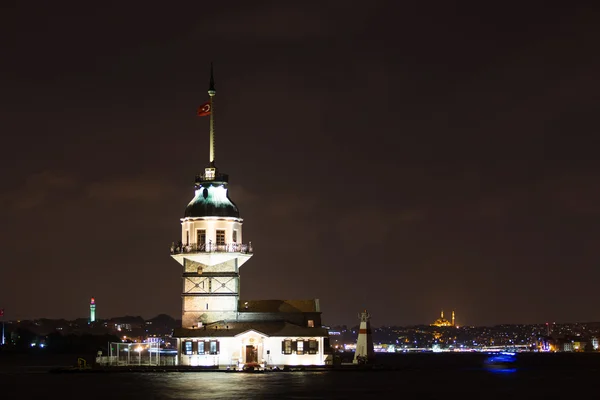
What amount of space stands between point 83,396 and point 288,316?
26.4 m

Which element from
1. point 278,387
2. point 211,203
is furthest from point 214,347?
point 278,387

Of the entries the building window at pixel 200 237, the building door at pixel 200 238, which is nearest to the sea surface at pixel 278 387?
the building door at pixel 200 238

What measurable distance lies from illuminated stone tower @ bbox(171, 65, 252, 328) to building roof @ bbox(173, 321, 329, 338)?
105 centimetres

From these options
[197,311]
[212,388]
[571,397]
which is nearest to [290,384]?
[212,388]

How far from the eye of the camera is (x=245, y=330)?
97.4 meters

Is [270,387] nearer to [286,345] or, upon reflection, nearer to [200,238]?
[286,345]

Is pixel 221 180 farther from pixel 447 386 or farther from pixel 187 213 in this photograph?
pixel 447 386

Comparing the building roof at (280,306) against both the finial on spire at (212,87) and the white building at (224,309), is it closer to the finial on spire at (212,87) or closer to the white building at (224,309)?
the white building at (224,309)

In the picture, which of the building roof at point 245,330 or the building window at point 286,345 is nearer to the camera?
the building roof at point 245,330

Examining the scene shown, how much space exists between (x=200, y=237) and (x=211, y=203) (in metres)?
3.22

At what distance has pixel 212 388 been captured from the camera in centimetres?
8106

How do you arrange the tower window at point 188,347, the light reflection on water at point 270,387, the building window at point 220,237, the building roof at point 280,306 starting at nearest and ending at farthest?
the light reflection on water at point 270,387
the tower window at point 188,347
the building window at point 220,237
the building roof at point 280,306

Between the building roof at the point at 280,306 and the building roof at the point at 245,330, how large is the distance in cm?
218

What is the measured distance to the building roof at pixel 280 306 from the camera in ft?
335
